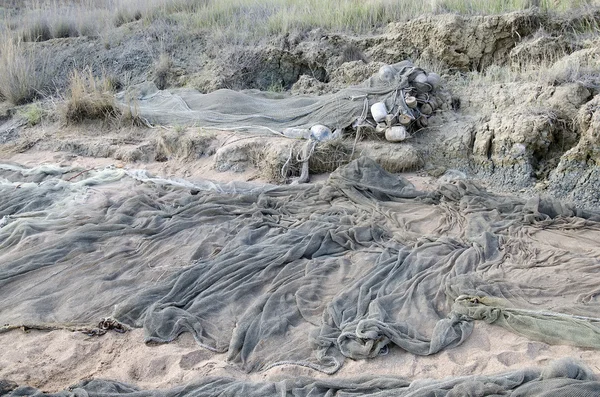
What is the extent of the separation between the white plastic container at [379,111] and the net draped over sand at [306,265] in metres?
0.85

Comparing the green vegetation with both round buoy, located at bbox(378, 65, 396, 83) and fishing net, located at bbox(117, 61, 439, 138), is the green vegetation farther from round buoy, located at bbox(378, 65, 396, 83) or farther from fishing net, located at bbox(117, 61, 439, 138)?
round buoy, located at bbox(378, 65, 396, 83)

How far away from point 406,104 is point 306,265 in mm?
2860

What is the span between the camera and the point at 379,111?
675cm

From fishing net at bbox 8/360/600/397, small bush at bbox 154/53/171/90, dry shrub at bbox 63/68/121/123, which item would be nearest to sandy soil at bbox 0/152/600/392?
fishing net at bbox 8/360/600/397

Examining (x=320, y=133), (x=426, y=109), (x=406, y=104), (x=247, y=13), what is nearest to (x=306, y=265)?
(x=320, y=133)

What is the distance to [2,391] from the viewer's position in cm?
333

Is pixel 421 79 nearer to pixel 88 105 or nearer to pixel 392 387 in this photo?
pixel 88 105

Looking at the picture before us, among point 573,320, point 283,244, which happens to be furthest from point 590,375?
point 283,244

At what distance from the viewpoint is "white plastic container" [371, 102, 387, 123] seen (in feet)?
22.1

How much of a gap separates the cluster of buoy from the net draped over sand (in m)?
0.84

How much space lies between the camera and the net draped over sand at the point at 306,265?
375cm

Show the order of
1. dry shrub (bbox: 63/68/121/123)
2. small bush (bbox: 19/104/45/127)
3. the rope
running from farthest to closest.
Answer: small bush (bbox: 19/104/45/127) < dry shrub (bbox: 63/68/121/123) < the rope

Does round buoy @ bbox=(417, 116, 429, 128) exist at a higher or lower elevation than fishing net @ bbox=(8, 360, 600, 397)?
higher

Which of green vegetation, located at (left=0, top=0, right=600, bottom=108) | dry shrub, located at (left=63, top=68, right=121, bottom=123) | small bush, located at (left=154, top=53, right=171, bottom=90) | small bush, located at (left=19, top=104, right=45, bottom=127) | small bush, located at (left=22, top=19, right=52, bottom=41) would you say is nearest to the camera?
green vegetation, located at (left=0, top=0, right=600, bottom=108)
